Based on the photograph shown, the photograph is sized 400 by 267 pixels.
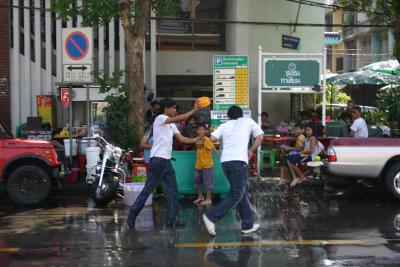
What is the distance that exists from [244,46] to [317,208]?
28.2 ft

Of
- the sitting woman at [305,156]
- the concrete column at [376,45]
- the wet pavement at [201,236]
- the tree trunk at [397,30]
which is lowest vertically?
the wet pavement at [201,236]

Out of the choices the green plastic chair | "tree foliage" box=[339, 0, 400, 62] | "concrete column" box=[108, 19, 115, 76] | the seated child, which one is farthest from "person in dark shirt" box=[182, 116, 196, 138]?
"tree foliage" box=[339, 0, 400, 62]

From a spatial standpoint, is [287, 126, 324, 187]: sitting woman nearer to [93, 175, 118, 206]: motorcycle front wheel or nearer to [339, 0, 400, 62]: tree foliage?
[339, 0, 400, 62]: tree foliage

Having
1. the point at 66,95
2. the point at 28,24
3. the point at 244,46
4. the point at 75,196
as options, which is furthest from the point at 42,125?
the point at 244,46

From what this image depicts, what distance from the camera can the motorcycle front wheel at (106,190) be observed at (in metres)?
10.0

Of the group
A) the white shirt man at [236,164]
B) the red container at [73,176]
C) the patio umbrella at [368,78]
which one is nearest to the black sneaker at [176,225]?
the white shirt man at [236,164]

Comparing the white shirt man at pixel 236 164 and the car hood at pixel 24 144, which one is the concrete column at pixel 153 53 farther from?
the white shirt man at pixel 236 164

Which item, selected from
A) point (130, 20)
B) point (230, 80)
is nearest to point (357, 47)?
point (230, 80)

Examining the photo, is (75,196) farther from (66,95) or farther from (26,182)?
(66,95)

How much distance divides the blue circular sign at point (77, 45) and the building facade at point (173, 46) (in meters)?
4.50

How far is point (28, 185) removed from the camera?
10.4 meters

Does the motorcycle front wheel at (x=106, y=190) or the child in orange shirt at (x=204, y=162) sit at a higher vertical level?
the child in orange shirt at (x=204, y=162)

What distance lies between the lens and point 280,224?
852 centimetres

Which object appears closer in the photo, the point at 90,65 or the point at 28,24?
the point at 90,65
